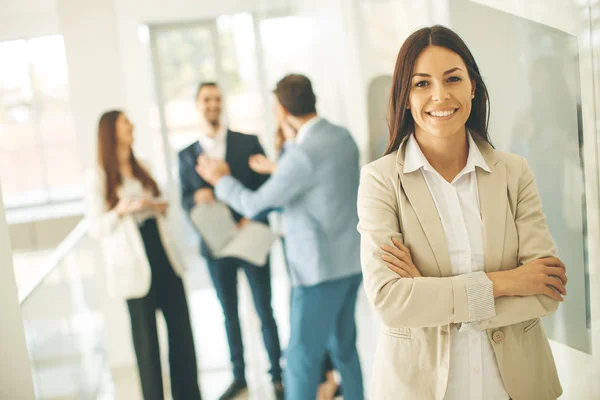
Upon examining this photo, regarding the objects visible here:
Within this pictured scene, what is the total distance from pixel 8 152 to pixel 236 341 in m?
1.54

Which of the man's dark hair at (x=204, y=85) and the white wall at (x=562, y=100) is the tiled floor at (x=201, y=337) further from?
the white wall at (x=562, y=100)

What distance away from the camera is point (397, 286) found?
1567 millimetres

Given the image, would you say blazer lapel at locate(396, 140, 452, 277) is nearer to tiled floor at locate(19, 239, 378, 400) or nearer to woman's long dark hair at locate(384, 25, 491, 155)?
woman's long dark hair at locate(384, 25, 491, 155)

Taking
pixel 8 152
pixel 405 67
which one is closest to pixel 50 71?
pixel 8 152

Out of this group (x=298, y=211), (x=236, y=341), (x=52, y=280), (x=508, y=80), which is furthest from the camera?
(x=52, y=280)

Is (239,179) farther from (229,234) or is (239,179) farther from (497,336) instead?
(497,336)

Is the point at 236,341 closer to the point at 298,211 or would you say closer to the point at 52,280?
the point at 298,211

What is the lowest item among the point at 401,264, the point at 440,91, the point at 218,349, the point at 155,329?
the point at 218,349

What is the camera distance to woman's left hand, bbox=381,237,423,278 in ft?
5.19

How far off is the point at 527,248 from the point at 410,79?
54 cm

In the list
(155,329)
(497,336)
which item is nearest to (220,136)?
(155,329)

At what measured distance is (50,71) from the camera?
2.70 metres

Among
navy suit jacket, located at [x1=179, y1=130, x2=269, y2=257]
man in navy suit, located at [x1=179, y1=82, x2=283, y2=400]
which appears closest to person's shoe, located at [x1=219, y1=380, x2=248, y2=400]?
man in navy suit, located at [x1=179, y1=82, x2=283, y2=400]

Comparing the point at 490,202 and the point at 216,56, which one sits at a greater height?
the point at 216,56
